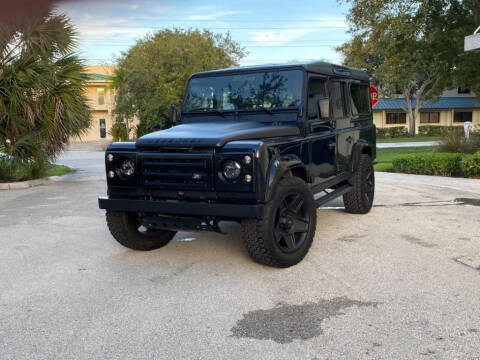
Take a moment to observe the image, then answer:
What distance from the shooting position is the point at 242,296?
13.9 ft

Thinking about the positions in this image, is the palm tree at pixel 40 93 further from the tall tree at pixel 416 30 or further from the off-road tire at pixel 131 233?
the tall tree at pixel 416 30

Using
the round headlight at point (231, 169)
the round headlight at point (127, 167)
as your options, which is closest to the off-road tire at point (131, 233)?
the round headlight at point (127, 167)

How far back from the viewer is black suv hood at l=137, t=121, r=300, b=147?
183 inches

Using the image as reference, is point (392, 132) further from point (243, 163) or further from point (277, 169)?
point (243, 163)

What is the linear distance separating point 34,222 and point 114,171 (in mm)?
3510

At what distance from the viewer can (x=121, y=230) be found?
17.8 feet

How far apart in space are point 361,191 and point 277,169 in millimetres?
3184

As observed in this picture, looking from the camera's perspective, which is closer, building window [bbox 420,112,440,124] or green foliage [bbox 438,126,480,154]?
green foliage [bbox 438,126,480,154]

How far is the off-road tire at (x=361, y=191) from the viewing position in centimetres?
737

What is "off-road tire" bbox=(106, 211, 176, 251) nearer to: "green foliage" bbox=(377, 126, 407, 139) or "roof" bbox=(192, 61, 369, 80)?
"roof" bbox=(192, 61, 369, 80)

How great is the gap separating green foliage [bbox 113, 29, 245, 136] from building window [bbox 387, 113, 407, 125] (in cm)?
2252

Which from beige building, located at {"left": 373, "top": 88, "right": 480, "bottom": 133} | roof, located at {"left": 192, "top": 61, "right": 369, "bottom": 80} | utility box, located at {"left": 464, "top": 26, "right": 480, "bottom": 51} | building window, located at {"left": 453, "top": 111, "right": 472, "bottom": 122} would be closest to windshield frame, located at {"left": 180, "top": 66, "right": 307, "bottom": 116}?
roof, located at {"left": 192, "top": 61, "right": 369, "bottom": 80}

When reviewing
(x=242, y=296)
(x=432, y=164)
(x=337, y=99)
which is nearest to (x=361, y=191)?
→ (x=337, y=99)

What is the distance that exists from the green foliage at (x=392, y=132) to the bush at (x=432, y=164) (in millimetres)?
32188
